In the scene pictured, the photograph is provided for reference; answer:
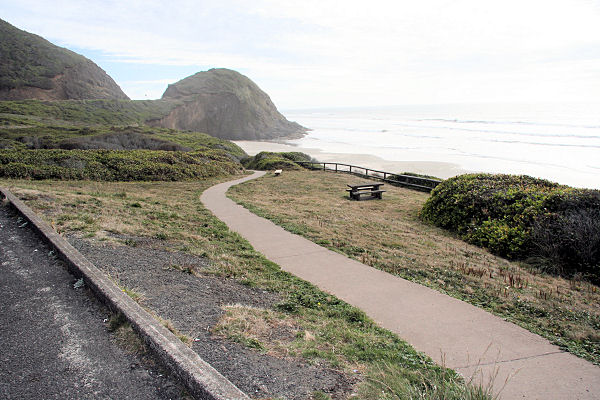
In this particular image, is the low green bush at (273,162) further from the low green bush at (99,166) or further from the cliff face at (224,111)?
the cliff face at (224,111)

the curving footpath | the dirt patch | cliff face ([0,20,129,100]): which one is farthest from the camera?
cliff face ([0,20,129,100])

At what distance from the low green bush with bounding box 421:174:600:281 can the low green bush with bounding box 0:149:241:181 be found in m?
14.0

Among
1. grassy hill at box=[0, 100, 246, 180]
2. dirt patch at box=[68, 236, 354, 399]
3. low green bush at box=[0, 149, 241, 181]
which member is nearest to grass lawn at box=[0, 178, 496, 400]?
dirt patch at box=[68, 236, 354, 399]

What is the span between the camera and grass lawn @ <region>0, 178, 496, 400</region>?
3309mm

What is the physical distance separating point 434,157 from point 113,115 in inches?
1936

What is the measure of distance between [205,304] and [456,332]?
2.92 metres

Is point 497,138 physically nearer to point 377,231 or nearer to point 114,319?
point 377,231

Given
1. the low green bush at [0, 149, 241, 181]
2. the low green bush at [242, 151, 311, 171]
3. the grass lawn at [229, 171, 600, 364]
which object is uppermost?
the grass lawn at [229, 171, 600, 364]

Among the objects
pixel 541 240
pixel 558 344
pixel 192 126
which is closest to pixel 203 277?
pixel 558 344

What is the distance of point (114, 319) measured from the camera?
11.9 feet

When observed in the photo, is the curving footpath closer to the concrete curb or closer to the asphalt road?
the concrete curb

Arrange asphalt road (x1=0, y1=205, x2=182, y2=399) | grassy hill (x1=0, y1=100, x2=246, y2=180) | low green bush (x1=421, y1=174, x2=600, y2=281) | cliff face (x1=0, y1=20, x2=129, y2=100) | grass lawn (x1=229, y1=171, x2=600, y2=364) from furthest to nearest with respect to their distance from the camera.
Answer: cliff face (x1=0, y1=20, x2=129, y2=100), grassy hill (x1=0, y1=100, x2=246, y2=180), low green bush (x1=421, y1=174, x2=600, y2=281), grass lawn (x1=229, y1=171, x2=600, y2=364), asphalt road (x1=0, y1=205, x2=182, y2=399)

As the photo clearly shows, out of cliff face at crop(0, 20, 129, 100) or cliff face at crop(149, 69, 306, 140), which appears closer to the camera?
cliff face at crop(0, 20, 129, 100)

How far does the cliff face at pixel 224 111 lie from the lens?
324 feet
